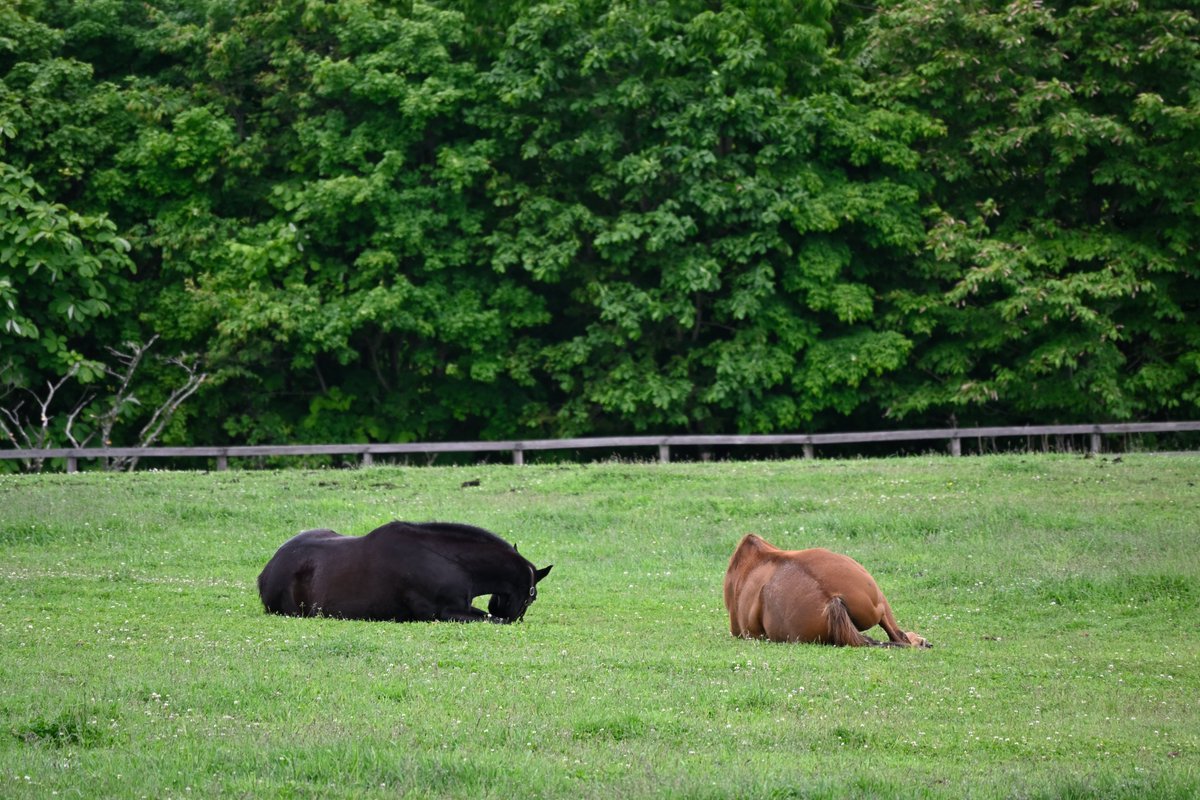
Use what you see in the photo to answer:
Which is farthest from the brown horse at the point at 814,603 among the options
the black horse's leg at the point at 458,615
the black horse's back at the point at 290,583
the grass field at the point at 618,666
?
the black horse's back at the point at 290,583

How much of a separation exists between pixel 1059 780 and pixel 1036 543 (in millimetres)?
12345

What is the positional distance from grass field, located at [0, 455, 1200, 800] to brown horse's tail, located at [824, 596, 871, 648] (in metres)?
0.42

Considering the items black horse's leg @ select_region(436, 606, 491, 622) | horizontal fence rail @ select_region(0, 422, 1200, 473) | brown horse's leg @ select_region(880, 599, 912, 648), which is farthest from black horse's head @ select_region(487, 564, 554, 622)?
horizontal fence rail @ select_region(0, 422, 1200, 473)

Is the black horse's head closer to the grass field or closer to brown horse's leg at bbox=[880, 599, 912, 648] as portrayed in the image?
the grass field

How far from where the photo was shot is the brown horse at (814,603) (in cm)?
1149

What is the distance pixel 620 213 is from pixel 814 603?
2504 centimetres

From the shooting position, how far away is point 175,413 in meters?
35.6

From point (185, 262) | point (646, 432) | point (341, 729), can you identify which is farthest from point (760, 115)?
point (341, 729)

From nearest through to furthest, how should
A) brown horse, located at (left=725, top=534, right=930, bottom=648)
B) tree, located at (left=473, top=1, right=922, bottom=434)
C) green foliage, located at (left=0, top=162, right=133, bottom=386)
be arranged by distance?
brown horse, located at (left=725, top=534, right=930, bottom=648), green foliage, located at (left=0, top=162, right=133, bottom=386), tree, located at (left=473, top=1, right=922, bottom=434)

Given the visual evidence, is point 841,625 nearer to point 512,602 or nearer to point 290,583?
point 512,602

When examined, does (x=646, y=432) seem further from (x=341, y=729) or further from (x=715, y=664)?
(x=341, y=729)

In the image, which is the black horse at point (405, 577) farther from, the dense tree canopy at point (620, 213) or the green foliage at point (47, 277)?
the dense tree canopy at point (620, 213)

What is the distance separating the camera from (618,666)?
10305 mm

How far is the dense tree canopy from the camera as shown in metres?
33.8
